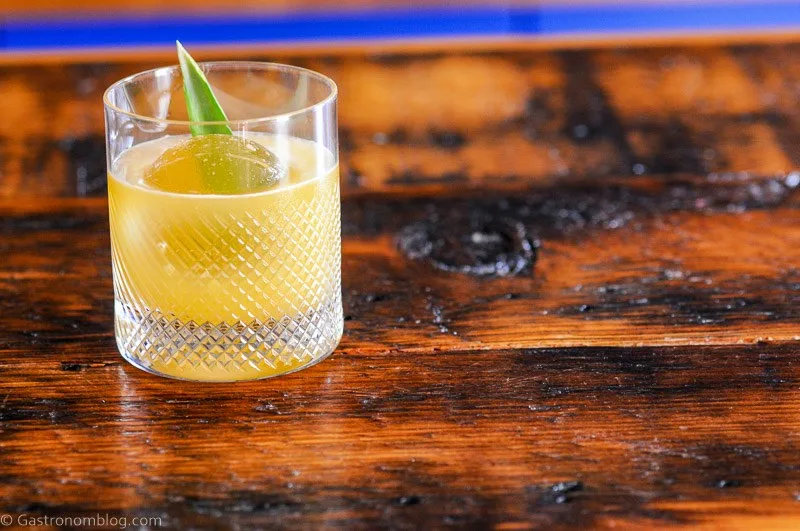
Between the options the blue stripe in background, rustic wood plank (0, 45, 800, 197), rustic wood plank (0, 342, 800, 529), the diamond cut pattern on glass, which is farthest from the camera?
the blue stripe in background

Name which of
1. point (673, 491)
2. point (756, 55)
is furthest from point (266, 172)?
point (756, 55)

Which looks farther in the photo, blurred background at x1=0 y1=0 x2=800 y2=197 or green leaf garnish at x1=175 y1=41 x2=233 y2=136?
blurred background at x1=0 y1=0 x2=800 y2=197

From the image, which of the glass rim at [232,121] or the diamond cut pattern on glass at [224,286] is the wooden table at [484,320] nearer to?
the diamond cut pattern on glass at [224,286]

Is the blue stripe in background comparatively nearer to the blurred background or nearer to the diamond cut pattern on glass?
the blurred background

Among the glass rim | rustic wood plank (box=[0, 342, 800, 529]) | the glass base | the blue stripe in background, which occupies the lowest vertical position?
the blue stripe in background

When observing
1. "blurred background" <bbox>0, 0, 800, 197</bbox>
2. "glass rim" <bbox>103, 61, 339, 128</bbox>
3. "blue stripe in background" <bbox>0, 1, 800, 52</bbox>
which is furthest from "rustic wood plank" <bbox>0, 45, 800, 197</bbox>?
"blue stripe in background" <bbox>0, 1, 800, 52</bbox>

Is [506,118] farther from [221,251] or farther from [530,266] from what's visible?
[221,251]

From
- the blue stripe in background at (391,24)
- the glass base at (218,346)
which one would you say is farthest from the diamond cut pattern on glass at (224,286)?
the blue stripe in background at (391,24)
